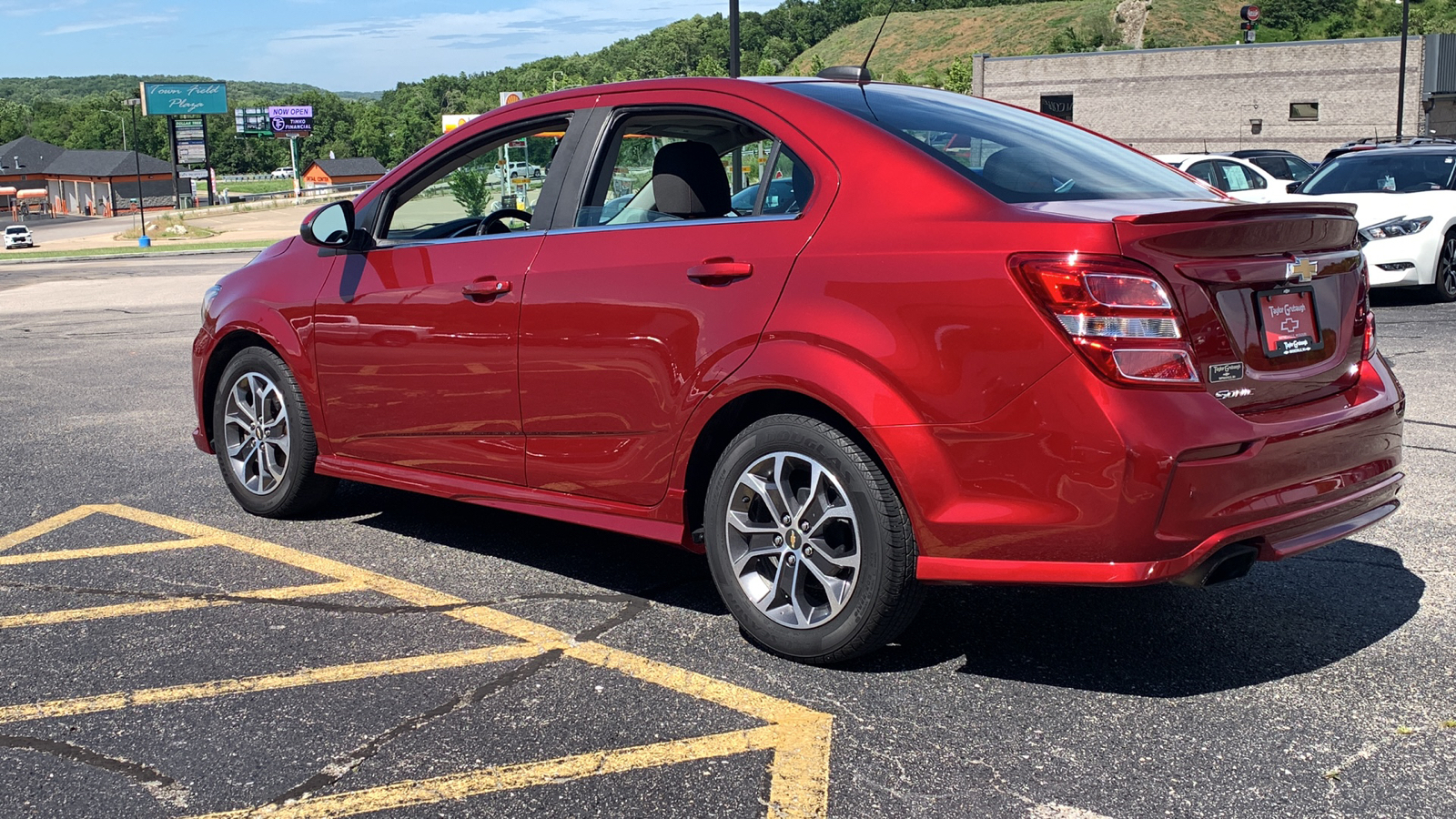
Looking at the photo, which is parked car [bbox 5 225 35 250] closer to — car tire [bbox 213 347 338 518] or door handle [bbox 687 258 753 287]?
car tire [bbox 213 347 338 518]

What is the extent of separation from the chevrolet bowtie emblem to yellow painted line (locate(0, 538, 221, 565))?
4.13 meters

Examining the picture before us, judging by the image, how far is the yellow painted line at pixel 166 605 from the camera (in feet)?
14.6

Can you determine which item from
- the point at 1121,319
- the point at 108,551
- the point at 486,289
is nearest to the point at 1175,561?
the point at 1121,319

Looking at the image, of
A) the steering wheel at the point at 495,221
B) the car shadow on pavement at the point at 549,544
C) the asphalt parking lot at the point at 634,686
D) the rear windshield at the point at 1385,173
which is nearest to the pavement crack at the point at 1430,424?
the asphalt parking lot at the point at 634,686

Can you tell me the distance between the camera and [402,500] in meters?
6.29

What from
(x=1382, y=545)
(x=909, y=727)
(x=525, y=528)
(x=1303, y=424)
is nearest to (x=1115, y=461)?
(x=1303, y=424)

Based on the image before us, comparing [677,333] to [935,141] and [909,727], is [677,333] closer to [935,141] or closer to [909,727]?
[935,141]

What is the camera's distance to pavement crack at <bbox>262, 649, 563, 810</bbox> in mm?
3123

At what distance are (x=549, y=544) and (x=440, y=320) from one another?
→ 1.10 m

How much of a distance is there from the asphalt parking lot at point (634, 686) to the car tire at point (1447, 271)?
8.96 metres

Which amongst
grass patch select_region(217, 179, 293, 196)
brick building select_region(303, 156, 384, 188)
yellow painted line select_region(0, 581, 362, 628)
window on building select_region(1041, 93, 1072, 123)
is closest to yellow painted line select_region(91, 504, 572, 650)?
yellow painted line select_region(0, 581, 362, 628)

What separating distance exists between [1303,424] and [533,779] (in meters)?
2.19

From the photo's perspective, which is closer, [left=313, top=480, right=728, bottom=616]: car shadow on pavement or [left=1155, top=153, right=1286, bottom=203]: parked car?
[left=313, top=480, right=728, bottom=616]: car shadow on pavement

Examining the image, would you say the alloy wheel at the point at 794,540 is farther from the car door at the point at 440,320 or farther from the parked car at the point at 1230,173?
the parked car at the point at 1230,173
